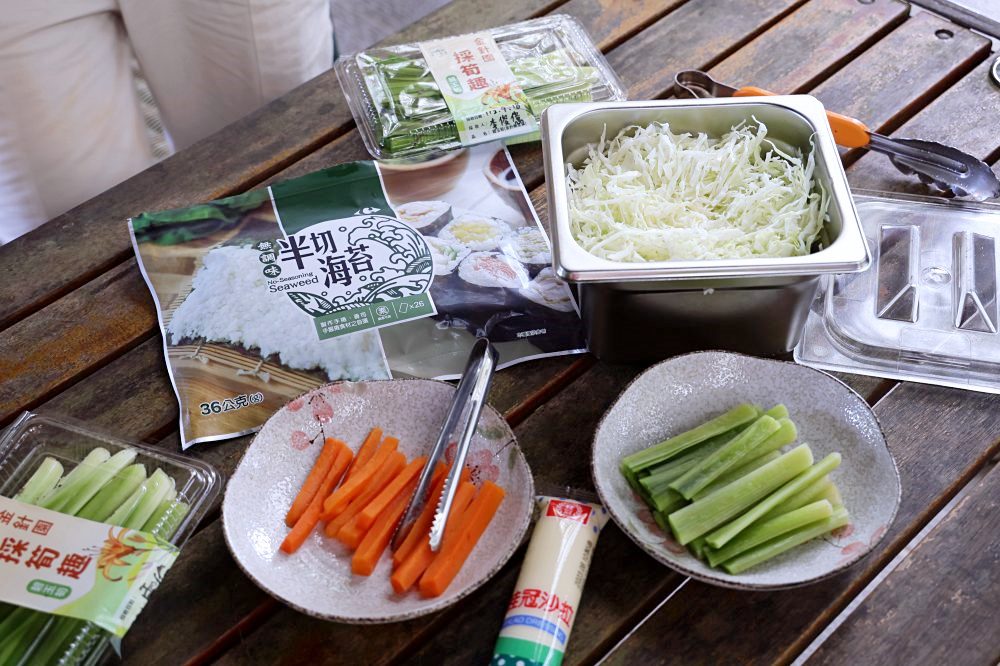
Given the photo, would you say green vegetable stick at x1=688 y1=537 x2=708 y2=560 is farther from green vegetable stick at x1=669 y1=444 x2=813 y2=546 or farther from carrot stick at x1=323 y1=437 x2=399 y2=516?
carrot stick at x1=323 y1=437 x2=399 y2=516

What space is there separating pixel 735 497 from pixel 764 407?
6.4 inches

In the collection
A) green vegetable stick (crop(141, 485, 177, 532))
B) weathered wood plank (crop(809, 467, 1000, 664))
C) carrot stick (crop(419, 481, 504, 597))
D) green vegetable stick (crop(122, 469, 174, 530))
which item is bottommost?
weathered wood plank (crop(809, 467, 1000, 664))

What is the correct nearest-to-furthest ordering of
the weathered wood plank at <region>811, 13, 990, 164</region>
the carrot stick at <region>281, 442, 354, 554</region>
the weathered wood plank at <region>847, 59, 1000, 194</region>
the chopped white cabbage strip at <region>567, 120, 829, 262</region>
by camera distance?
1. the carrot stick at <region>281, 442, 354, 554</region>
2. the chopped white cabbage strip at <region>567, 120, 829, 262</region>
3. the weathered wood plank at <region>847, 59, 1000, 194</region>
4. the weathered wood plank at <region>811, 13, 990, 164</region>

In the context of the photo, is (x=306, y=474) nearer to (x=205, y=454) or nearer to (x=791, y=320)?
(x=205, y=454)

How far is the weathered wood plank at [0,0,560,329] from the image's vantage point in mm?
1347

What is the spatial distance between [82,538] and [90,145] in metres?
1.15

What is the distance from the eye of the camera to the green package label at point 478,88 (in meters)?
Answer: 1.50

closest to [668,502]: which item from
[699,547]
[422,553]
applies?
[699,547]

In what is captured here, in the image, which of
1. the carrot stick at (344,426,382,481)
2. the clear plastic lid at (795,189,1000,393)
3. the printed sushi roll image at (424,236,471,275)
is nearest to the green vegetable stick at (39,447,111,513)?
the carrot stick at (344,426,382,481)

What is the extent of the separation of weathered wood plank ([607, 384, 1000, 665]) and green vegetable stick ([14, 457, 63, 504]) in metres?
0.65

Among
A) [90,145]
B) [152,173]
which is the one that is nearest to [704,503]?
[152,173]

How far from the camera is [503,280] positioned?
1.32 m

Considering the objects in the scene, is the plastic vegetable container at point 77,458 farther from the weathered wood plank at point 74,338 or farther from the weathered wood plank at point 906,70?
the weathered wood plank at point 906,70

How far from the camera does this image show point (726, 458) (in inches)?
40.6
